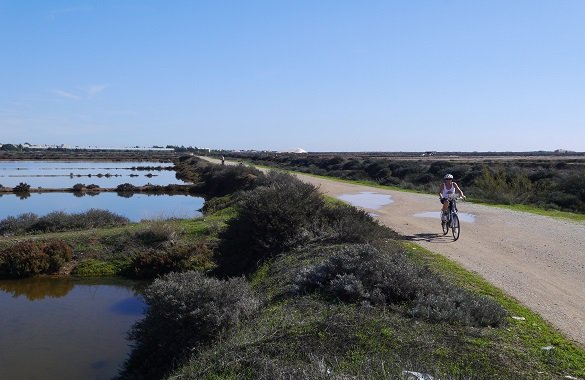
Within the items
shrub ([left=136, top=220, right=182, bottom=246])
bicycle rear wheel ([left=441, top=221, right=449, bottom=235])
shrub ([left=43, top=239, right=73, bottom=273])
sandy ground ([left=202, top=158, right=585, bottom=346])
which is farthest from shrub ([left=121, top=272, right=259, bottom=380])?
shrub ([left=136, top=220, right=182, bottom=246])

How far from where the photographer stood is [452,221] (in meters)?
15.2

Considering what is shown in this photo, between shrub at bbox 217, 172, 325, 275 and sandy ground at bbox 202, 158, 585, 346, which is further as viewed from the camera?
shrub at bbox 217, 172, 325, 275

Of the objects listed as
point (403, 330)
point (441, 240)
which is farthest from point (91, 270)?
point (403, 330)

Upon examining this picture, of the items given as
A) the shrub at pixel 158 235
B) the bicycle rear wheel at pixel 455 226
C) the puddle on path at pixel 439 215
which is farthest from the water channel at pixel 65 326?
the puddle on path at pixel 439 215

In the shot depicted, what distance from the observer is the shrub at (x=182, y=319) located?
8078mm

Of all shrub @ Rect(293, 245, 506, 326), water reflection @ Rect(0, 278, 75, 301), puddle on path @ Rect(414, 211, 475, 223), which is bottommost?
water reflection @ Rect(0, 278, 75, 301)

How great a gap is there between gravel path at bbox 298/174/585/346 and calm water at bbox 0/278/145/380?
6914mm

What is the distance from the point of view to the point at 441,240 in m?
14.9

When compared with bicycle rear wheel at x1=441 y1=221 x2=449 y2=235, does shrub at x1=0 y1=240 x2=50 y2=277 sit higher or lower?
lower

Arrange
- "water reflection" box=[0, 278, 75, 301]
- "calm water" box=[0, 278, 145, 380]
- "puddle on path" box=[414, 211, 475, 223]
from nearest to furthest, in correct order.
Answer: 1. "calm water" box=[0, 278, 145, 380]
2. "water reflection" box=[0, 278, 75, 301]
3. "puddle on path" box=[414, 211, 475, 223]

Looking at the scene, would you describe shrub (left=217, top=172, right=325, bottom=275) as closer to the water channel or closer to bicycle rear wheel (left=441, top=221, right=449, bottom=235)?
the water channel

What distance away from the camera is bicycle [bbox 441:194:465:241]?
1509 centimetres

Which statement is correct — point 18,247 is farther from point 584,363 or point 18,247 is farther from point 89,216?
point 584,363

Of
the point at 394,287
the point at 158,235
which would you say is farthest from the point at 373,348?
the point at 158,235
